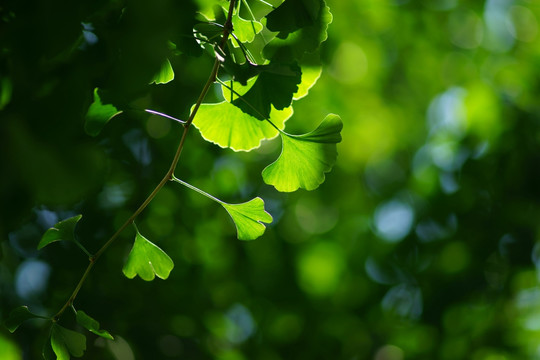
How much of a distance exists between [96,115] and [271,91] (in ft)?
0.44

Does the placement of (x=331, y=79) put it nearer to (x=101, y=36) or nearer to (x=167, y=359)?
(x=167, y=359)

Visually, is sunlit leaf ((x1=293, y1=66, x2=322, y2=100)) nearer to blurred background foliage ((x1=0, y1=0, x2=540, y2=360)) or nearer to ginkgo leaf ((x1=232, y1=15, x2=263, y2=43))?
ginkgo leaf ((x1=232, y1=15, x2=263, y2=43))

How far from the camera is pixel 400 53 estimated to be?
2.08 m

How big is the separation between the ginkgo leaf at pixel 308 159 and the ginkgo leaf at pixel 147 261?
5.0 inches

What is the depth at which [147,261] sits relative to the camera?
20.4 inches

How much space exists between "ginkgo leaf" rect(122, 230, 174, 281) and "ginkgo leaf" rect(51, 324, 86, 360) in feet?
0.24

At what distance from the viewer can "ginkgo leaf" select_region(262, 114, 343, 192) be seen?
1.51ft

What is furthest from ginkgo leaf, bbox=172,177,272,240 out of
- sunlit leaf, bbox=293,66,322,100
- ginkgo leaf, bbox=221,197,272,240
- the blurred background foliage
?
the blurred background foliage

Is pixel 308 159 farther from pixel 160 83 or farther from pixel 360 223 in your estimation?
pixel 360 223

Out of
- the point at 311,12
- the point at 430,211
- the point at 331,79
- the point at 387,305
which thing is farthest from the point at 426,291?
the point at 311,12

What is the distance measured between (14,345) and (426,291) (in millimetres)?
1276

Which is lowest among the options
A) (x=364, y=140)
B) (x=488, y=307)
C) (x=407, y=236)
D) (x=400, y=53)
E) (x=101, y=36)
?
(x=488, y=307)

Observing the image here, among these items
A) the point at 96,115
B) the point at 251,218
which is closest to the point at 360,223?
the point at 251,218

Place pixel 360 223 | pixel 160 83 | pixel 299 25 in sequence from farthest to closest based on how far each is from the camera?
pixel 360 223
pixel 160 83
pixel 299 25
